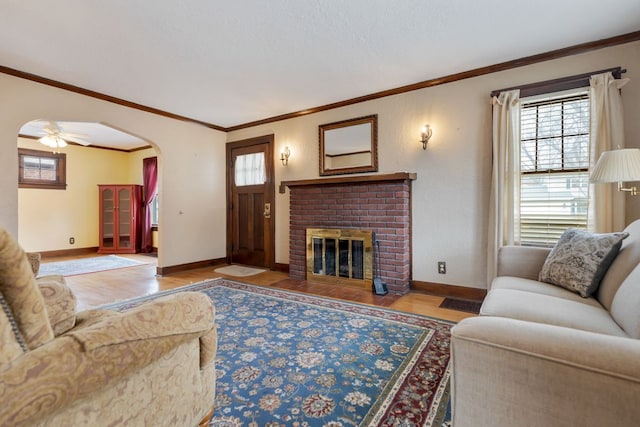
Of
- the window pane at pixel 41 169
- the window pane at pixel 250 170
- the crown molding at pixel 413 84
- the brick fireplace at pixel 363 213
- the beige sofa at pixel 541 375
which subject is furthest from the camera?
the window pane at pixel 41 169

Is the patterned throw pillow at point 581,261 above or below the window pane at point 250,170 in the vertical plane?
below

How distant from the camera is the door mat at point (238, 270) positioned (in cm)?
441

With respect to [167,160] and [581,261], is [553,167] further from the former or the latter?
[167,160]

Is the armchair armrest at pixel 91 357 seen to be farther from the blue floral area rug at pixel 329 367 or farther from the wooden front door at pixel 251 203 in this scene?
the wooden front door at pixel 251 203

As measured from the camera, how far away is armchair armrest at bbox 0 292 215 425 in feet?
2.05

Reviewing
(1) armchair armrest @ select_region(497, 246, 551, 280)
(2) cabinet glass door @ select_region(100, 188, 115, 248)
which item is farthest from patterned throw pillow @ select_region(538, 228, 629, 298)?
(2) cabinet glass door @ select_region(100, 188, 115, 248)

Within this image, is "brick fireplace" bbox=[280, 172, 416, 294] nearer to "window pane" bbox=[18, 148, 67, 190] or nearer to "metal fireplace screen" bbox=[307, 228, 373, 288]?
"metal fireplace screen" bbox=[307, 228, 373, 288]

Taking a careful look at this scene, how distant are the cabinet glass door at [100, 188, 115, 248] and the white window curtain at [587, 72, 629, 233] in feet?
27.5

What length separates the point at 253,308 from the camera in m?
2.87

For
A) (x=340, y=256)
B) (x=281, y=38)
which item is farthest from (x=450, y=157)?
(x=281, y=38)

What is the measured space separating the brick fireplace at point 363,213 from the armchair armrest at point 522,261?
121 centimetres

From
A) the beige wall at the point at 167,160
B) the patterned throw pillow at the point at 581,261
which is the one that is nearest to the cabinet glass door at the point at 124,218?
the beige wall at the point at 167,160

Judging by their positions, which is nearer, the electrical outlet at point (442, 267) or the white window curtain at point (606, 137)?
the white window curtain at point (606, 137)

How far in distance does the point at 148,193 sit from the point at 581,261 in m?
7.59
